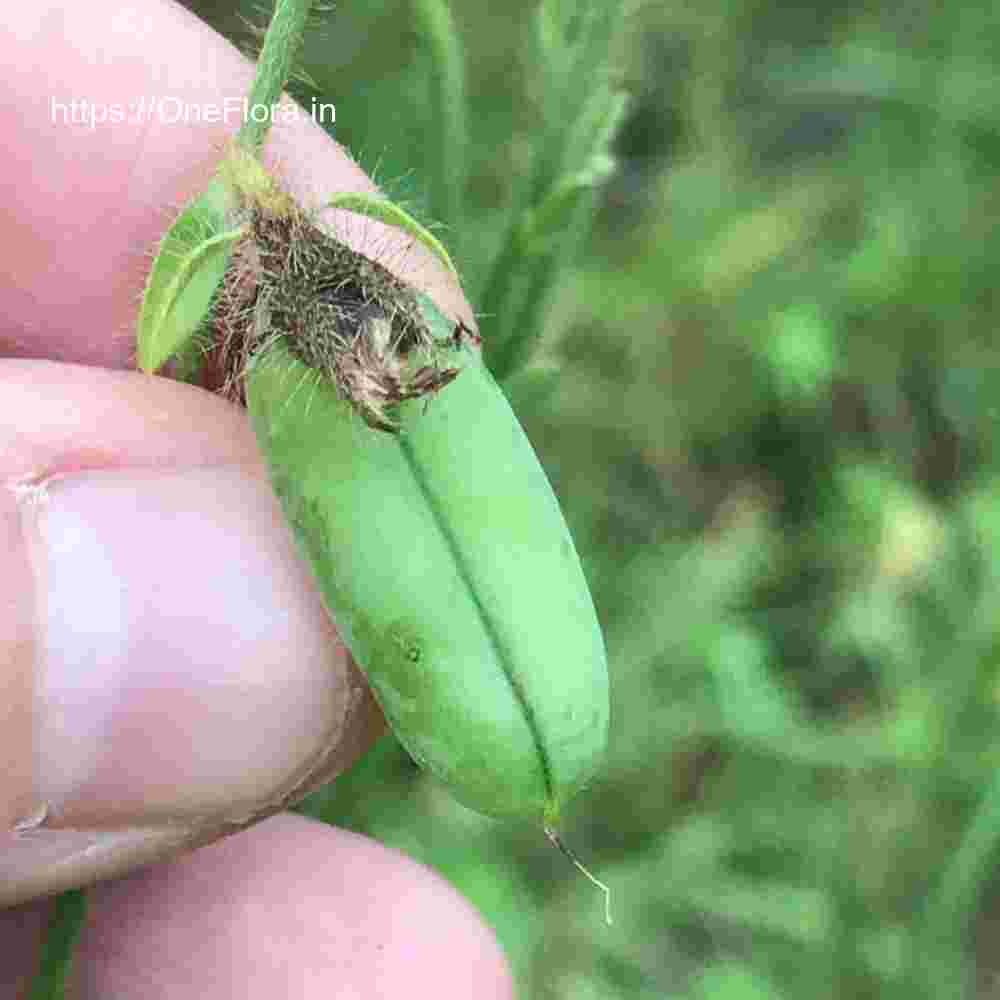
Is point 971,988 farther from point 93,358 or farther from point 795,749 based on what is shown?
point 93,358

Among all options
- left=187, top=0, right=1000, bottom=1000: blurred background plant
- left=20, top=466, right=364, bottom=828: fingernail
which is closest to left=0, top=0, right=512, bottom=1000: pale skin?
left=20, top=466, right=364, bottom=828: fingernail

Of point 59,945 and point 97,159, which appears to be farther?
point 97,159

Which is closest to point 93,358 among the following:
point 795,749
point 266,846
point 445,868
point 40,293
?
point 40,293

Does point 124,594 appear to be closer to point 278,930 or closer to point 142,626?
point 142,626

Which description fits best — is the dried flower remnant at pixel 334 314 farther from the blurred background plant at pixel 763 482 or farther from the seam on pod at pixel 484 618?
the blurred background plant at pixel 763 482

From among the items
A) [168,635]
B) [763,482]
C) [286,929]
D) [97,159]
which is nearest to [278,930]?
[286,929]

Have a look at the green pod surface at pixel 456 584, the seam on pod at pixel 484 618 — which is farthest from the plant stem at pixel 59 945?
the seam on pod at pixel 484 618
